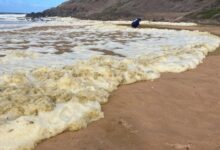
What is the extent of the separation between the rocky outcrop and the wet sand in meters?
45.2

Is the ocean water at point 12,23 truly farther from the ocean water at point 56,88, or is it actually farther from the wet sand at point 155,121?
the wet sand at point 155,121

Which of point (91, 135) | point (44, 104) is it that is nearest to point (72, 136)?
point (91, 135)

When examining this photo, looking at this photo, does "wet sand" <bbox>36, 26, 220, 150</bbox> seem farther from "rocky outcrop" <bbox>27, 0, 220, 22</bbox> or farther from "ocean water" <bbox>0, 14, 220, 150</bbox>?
"rocky outcrop" <bbox>27, 0, 220, 22</bbox>

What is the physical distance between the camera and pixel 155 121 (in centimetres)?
650

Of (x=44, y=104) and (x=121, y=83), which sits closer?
(x=44, y=104)

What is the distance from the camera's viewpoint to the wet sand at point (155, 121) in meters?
5.53

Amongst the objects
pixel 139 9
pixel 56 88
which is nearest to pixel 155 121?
pixel 56 88

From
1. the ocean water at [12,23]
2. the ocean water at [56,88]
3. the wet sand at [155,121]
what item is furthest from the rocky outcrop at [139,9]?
the wet sand at [155,121]

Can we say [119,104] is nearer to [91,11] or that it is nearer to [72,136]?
[72,136]

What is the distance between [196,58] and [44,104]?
785 cm

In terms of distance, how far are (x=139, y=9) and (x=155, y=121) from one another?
79.4 m

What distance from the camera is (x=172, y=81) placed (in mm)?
9539

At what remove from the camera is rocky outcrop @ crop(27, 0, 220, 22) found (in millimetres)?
66750

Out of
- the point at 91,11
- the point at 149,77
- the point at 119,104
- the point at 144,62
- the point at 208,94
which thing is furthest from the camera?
the point at 91,11
